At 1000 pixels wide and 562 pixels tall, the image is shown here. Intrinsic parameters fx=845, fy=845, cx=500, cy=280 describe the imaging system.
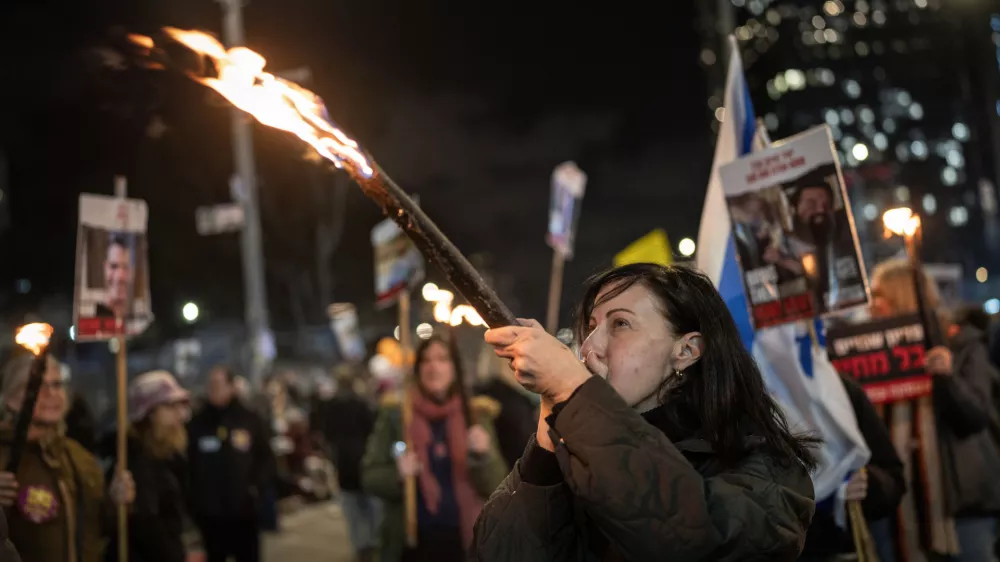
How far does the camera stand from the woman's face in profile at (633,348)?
231cm

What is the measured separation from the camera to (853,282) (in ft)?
15.1

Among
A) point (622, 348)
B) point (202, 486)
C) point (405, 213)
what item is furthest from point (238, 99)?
point (202, 486)

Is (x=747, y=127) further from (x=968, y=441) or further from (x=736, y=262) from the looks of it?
(x=968, y=441)

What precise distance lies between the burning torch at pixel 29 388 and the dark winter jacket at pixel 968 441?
4945mm

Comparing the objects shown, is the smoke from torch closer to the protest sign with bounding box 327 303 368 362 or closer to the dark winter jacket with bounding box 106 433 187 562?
the dark winter jacket with bounding box 106 433 187 562

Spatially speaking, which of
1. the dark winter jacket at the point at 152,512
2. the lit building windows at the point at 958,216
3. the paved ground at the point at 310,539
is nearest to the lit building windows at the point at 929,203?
the lit building windows at the point at 958,216

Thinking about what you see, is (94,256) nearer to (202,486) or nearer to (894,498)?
(202,486)

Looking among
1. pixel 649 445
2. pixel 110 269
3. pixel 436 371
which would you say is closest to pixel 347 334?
pixel 436 371

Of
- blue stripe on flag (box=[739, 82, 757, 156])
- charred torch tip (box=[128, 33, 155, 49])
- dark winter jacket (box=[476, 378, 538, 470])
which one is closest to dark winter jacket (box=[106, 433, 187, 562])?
dark winter jacket (box=[476, 378, 538, 470])

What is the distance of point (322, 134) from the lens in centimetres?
226

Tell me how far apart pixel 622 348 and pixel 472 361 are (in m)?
10.6

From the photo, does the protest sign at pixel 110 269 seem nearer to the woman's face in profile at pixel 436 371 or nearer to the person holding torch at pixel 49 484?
the person holding torch at pixel 49 484

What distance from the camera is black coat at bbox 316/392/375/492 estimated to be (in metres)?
10.5

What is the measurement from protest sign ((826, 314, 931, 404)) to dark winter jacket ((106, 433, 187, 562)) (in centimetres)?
492
